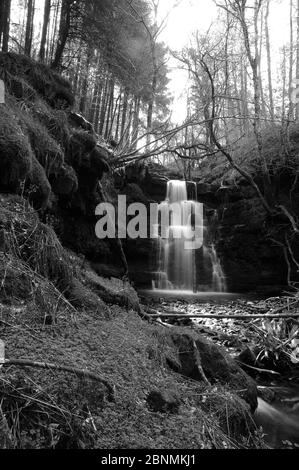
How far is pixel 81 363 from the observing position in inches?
94.7

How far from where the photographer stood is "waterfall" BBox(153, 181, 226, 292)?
14016mm

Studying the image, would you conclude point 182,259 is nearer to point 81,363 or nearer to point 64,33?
point 64,33

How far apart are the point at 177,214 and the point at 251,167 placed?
388cm

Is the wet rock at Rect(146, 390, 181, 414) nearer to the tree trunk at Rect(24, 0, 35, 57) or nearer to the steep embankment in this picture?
the steep embankment

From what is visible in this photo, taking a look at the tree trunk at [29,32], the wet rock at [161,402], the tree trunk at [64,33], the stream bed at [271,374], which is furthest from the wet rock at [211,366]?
the tree trunk at [29,32]

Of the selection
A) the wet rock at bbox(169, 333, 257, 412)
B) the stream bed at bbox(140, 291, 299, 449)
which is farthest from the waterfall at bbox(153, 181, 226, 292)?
the wet rock at bbox(169, 333, 257, 412)

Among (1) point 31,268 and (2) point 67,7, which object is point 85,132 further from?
(1) point 31,268

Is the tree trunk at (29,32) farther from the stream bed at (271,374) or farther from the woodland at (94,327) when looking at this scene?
the stream bed at (271,374)

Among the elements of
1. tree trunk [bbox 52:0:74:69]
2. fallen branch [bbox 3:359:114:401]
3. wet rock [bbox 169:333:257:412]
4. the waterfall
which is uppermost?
tree trunk [bbox 52:0:74:69]

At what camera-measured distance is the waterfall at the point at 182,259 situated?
46.0 ft

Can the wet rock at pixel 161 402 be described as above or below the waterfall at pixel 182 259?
below

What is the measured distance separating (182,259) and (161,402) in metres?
11.8

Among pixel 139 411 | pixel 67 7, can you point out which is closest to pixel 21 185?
pixel 139 411

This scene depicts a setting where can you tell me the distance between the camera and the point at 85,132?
26.7ft
